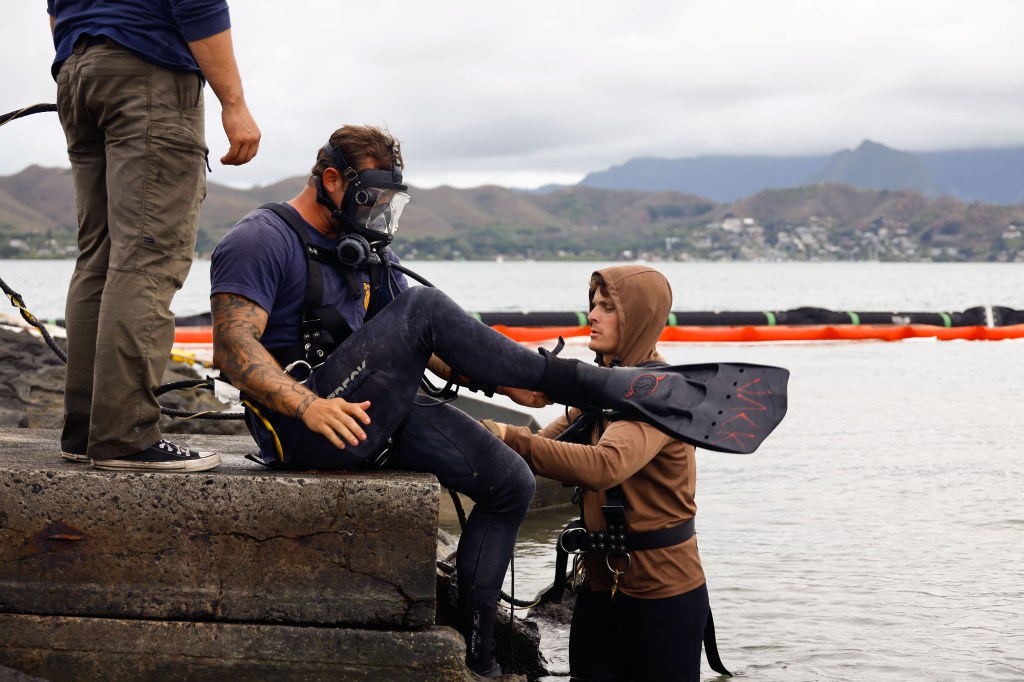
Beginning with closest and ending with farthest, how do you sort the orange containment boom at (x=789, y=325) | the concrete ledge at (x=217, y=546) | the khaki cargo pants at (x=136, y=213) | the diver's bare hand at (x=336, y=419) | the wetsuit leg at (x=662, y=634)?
the diver's bare hand at (x=336, y=419)
the concrete ledge at (x=217, y=546)
the khaki cargo pants at (x=136, y=213)
the wetsuit leg at (x=662, y=634)
the orange containment boom at (x=789, y=325)

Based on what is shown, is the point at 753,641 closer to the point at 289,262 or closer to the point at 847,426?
the point at 289,262

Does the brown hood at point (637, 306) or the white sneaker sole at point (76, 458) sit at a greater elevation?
the brown hood at point (637, 306)

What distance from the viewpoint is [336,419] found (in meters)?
3.96

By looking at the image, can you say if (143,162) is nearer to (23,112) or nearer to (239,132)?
(239,132)

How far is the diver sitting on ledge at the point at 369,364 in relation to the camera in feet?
13.6

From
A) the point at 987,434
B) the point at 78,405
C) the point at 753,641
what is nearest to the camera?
the point at 78,405

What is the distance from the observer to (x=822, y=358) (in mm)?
27141

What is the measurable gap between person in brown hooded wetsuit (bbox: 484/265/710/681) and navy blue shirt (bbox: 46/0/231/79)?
166 cm

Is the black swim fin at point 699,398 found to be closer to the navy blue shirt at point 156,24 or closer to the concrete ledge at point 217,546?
the concrete ledge at point 217,546

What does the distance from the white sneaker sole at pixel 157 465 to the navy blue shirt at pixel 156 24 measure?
1339 millimetres

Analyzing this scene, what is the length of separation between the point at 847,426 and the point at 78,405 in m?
13.7

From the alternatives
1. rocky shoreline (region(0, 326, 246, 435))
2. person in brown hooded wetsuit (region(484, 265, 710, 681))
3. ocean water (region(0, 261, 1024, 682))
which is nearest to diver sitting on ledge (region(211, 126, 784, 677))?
person in brown hooded wetsuit (region(484, 265, 710, 681))

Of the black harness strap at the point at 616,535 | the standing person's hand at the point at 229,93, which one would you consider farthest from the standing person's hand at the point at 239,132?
the black harness strap at the point at 616,535

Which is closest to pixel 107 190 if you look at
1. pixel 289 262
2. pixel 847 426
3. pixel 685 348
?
pixel 289 262
